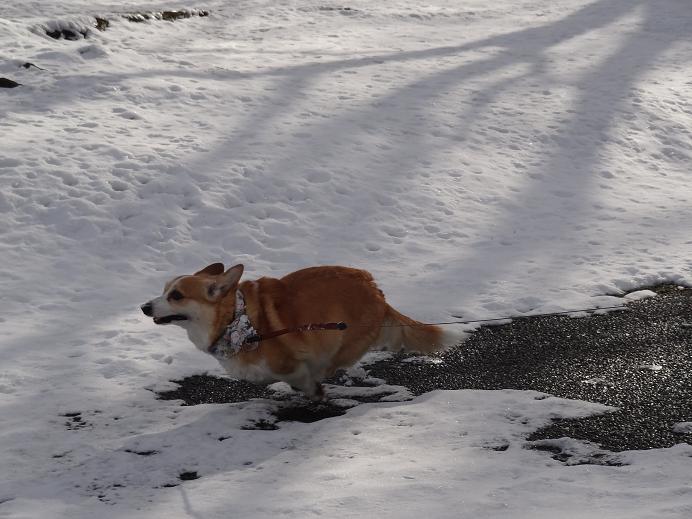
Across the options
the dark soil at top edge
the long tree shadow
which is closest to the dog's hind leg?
the dark soil at top edge

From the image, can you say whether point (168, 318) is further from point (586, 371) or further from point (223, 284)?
point (586, 371)

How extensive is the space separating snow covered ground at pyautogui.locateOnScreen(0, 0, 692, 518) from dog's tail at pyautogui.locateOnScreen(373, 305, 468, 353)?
1.41ft

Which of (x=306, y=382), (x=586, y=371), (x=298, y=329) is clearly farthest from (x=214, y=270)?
(x=586, y=371)

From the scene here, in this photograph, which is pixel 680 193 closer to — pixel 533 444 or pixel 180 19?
pixel 533 444

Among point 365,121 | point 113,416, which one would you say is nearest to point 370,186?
point 365,121

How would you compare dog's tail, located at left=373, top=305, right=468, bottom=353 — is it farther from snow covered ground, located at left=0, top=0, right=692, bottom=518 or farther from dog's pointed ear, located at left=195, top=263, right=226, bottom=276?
A: dog's pointed ear, located at left=195, top=263, right=226, bottom=276

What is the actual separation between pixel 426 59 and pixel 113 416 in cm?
1053

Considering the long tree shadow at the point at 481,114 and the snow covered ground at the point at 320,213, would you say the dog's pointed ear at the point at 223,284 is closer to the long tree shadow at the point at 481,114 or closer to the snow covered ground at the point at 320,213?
the snow covered ground at the point at 320,213

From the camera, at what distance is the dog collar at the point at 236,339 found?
5434 mm

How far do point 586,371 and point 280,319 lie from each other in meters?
2.27

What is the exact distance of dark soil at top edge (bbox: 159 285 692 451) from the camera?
5.34 metres

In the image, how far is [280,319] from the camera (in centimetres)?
557

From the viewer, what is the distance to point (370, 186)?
10.1 meters

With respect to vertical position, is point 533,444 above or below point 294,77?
below
